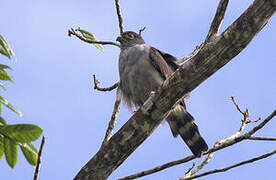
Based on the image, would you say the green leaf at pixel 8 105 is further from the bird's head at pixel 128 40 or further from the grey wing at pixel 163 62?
the bird's head at pixel 128 40

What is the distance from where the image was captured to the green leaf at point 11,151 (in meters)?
2.21

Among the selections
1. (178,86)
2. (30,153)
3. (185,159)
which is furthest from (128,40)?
(30,153)

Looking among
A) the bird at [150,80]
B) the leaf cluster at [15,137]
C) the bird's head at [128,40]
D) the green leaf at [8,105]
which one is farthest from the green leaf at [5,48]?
the bird's head at [128,40]

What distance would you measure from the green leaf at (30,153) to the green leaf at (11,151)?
0.22 feet

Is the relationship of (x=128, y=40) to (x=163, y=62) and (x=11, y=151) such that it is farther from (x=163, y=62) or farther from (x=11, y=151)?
(x=11, y=151)

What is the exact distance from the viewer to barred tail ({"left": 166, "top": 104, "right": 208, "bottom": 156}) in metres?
4.84

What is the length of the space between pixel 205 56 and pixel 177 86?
42cm

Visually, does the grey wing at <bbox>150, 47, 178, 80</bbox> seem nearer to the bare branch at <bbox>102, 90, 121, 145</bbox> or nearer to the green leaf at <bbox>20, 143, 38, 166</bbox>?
the bare branch at <bbox>102, 90, 121, 145</bbox>

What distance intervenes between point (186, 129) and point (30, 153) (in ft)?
10.5

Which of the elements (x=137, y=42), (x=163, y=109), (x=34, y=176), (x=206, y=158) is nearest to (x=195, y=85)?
(x=163, y=109)

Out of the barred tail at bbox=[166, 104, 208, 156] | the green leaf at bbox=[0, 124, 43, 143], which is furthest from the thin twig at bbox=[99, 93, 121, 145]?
the green leaf at bbox=[0, 124, 43, 143]

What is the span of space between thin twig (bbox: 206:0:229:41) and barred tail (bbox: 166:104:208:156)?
6.48ft

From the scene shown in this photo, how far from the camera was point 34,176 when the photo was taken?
2492 millimetres

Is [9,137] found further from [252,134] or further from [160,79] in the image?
[160,79]
